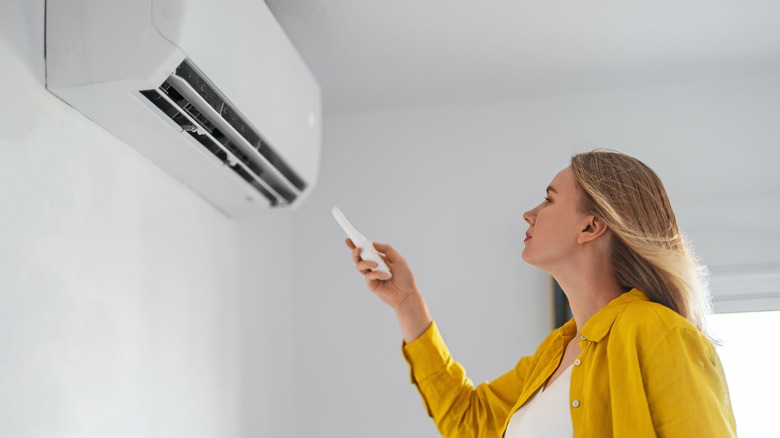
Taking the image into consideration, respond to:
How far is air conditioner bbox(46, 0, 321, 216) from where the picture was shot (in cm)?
131

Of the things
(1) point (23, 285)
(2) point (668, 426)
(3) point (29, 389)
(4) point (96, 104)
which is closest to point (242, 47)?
(4) point (96, 104)

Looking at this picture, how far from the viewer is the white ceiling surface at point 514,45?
2049 mm

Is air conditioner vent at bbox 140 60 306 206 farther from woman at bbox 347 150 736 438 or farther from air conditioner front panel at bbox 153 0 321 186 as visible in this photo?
woman at bbox 347 150 736 438

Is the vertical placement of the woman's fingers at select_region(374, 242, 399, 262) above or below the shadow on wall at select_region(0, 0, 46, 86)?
below

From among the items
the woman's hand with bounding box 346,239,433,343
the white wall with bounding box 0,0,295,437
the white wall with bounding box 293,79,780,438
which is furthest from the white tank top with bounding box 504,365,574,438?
the white wall with bounding box 293,79,780,438

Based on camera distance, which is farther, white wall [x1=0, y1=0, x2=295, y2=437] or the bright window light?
the bright window light

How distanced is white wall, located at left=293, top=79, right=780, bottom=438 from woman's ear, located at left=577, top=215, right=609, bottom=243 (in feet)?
3.73

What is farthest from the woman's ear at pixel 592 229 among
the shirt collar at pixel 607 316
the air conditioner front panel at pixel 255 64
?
the air conditioner front panel at pixel 255 64

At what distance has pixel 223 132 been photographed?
5.42 ft

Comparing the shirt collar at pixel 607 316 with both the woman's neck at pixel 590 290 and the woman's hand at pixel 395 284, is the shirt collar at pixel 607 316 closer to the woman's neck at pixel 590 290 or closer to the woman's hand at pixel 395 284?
the woman's neck at pixel 590 290

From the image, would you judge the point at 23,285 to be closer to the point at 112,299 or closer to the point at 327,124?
the point at 112,299

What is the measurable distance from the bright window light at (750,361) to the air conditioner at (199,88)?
1279mm

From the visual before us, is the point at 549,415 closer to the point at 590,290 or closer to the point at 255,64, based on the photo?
the point at 590,290

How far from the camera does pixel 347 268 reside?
2.61 m
